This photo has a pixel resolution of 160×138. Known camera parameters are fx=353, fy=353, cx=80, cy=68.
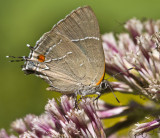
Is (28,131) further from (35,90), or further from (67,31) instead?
(35,90)

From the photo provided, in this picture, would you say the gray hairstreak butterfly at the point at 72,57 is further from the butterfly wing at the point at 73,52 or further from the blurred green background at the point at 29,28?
the blurred green background at the point at 29,28

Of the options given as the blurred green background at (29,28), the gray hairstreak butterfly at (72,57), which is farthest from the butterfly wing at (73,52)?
the blurred green background at (29,28)

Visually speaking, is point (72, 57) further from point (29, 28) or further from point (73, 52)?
point (29, 28)

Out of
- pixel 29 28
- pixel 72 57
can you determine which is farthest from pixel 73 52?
pixel 29 28

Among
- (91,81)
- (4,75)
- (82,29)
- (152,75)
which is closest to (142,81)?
(152,75)

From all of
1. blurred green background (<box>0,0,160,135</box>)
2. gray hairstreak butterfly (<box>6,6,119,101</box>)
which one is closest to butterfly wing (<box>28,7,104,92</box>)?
gray hairstreak butterfly (<box>6,6,119,101</box>)

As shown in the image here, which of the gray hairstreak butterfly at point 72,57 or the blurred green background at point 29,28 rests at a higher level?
the blurred green background at point 29,28
